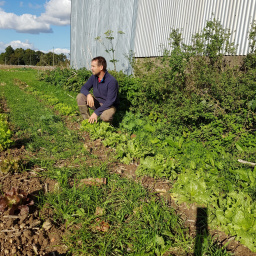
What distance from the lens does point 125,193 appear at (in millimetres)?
2957

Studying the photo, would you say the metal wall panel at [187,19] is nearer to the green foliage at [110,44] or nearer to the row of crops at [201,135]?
the row of crops at [201,135]

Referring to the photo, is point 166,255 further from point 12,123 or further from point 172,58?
point 12,123

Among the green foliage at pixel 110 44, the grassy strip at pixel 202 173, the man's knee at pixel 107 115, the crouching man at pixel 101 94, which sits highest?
the green foliage at pixel 110 44

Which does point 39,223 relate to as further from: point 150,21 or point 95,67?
point 150,21

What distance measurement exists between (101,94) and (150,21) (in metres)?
5.17

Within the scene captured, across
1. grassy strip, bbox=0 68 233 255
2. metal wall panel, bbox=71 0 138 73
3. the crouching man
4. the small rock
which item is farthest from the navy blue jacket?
metal wall panel, bbox=71 0 138 73

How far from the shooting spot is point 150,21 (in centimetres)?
911

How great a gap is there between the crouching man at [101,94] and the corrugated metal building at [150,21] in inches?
103

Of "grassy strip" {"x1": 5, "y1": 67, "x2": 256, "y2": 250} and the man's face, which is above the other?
the man's face

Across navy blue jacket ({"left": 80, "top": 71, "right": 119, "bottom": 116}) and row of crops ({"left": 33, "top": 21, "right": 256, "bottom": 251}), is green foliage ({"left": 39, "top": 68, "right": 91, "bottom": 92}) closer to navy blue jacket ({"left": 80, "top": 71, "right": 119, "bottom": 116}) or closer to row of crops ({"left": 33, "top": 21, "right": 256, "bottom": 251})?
row of crops ({"left": 33, "top": 21, "right": 256, "bottom": 251})

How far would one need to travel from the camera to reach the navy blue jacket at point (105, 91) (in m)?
4.99

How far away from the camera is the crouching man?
4965 millimetres

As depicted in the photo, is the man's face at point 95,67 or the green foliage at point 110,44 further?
the green foliage at point 110,44

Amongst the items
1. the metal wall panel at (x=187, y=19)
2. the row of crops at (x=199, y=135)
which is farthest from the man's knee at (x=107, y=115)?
the metal wall panel at (x=187, y=19)
